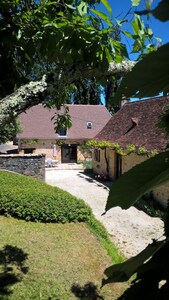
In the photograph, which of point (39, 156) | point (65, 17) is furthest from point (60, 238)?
point (39, 156)

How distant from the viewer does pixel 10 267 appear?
766 cm

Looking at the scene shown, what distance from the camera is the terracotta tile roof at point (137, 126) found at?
1710cm

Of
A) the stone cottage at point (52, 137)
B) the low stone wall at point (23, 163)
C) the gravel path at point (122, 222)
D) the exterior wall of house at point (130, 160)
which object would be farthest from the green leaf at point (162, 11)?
the stone cottage at point (52, 137)

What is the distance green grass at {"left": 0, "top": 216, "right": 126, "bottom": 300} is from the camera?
7.06 meters

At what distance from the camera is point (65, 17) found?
140 inches

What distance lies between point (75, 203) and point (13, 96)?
8428mm

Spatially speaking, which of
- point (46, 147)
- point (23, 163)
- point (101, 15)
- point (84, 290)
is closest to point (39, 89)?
point (101, 15)

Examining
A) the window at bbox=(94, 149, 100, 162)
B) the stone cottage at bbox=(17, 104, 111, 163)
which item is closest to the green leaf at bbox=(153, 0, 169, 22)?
the window at bbox=(94, 149, 100, 162)

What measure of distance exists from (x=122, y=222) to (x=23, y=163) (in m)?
7.25

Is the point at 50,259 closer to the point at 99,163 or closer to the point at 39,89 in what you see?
the point at 39,89

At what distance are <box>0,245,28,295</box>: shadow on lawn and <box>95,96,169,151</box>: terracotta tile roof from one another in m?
8.70

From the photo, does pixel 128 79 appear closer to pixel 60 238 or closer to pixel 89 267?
pixel 89 267

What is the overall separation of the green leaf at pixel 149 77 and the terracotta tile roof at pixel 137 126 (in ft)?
48.3

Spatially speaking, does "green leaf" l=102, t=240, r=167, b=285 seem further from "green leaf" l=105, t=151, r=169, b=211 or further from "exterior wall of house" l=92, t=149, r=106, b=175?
"exterior wall of house" l=92, t=149, r=106, b=175
